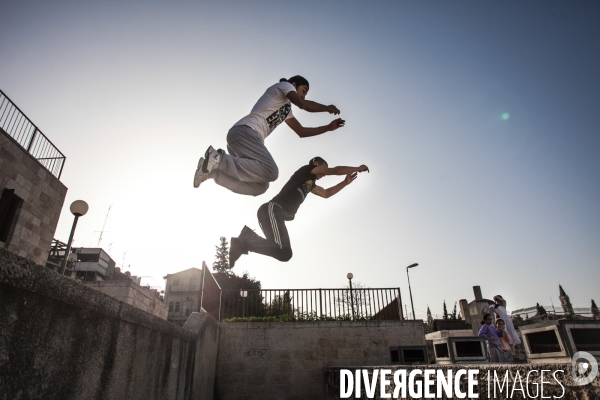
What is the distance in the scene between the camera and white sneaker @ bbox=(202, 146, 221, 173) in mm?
3342

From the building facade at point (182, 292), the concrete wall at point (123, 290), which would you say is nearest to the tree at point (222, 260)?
the building facade at point (182, 292)

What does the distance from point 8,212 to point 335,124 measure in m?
8.88

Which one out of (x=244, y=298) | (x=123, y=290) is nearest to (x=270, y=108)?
(x=244, y=298)

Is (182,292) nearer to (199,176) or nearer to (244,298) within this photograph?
(244,298)

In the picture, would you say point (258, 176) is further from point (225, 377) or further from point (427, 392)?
point (225, 377)

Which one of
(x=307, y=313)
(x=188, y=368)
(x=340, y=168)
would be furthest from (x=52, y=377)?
(x=307, y=313)

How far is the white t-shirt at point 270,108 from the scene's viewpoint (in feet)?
12.3

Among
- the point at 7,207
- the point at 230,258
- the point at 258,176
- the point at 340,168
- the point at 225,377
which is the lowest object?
the point at 225,377

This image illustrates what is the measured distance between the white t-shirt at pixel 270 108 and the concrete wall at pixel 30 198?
25.4ft

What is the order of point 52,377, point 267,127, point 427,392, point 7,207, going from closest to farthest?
1. point 52,377
2. point 427,392
3. point 267,127
4. point 7,207

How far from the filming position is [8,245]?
803 cm

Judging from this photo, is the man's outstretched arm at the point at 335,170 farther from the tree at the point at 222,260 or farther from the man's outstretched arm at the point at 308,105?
the tree at the point at 222,260

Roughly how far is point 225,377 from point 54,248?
9.05 meters

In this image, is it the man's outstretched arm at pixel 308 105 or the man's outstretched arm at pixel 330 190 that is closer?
the man's outstretched arm at pixel 308 105
